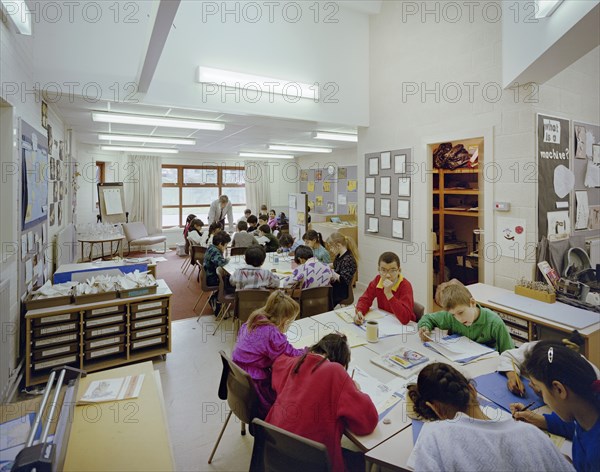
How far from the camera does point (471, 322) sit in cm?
219

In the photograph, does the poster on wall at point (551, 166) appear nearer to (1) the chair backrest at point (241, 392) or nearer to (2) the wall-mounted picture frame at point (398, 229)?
(2) the wall-mounted picture frame at point (398, 229)

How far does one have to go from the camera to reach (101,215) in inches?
324

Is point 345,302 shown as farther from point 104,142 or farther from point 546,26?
point 104,142

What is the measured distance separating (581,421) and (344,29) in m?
5.39

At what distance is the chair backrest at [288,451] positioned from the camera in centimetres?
128

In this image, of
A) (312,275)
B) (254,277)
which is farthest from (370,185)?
(254,277)

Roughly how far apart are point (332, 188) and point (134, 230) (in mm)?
5243

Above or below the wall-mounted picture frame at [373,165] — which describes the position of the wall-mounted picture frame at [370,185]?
below

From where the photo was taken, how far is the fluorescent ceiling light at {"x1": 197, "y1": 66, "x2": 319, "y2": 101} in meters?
4.16

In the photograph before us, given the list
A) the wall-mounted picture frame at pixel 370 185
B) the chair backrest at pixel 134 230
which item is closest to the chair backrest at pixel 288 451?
the wall-mounted picture frame at pixel 370 185

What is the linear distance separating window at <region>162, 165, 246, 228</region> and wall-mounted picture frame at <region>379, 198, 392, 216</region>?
6.43m

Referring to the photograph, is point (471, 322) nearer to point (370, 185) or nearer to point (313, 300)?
point (313, 300)

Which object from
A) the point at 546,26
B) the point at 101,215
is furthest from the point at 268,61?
the point at 101,215

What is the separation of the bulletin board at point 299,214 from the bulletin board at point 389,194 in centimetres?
142
